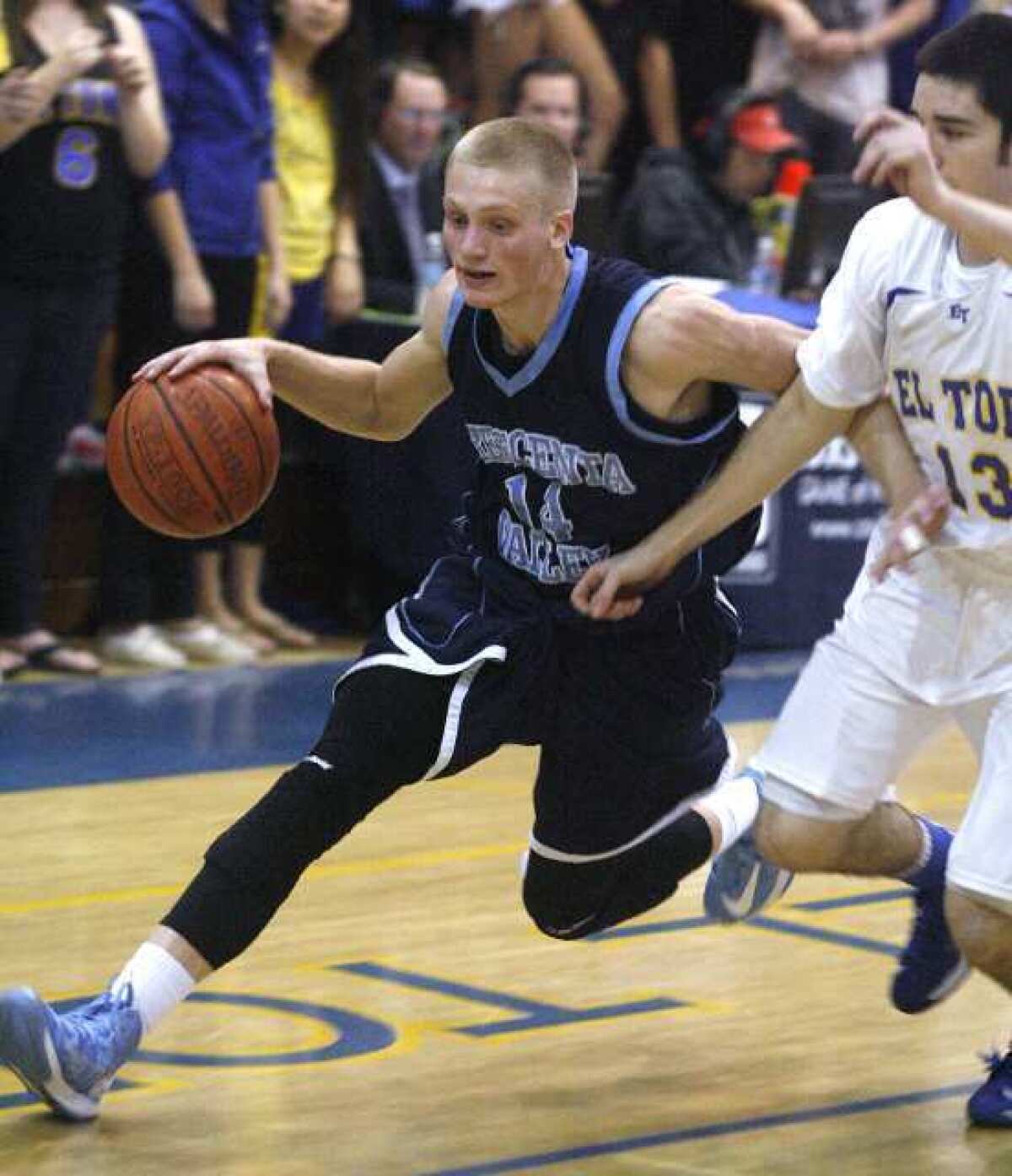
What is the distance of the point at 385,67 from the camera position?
979cm

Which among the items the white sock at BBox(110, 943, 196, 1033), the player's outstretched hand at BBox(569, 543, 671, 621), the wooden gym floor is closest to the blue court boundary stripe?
the wooden gym floor

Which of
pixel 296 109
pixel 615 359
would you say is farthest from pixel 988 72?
pixel 296 109

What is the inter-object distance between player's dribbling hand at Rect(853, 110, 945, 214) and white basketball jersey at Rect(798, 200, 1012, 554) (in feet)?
1.28

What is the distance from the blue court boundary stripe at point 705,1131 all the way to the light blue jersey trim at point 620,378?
1129 millimetres

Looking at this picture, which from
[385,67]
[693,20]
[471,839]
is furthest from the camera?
[693,20]

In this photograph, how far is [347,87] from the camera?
9.16m

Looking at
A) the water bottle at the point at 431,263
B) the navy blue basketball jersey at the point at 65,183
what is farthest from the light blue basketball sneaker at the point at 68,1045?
the water bottle at the point at 431,263

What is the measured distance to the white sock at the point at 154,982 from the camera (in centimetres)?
451

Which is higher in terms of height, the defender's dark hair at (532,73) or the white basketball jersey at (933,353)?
the defender's dark hair at (532,73)

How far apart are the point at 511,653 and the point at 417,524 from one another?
4.86 meters

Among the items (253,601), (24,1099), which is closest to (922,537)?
(24,1099)

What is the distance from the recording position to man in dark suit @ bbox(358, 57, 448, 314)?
966cm

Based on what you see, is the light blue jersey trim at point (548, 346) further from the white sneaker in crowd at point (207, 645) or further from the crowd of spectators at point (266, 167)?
the white sneaker in crowd at point (207, 645)

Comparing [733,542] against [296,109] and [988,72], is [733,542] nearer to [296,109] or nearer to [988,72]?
[988,72]
